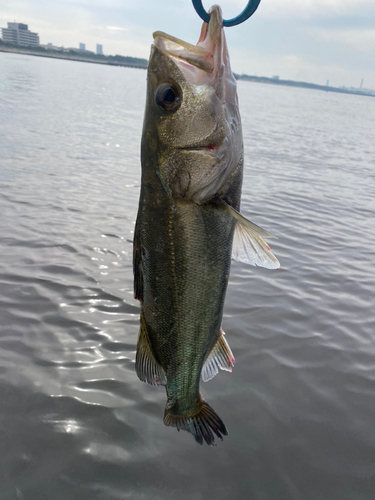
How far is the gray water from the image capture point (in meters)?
3.50

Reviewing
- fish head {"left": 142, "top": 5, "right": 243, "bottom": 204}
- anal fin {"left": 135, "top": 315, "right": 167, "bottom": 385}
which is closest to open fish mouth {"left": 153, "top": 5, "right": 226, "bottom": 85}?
fish head {"left": 142, "top": 5, "right": 243, "bottom": 204}

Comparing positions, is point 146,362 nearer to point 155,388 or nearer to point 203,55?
point 203,55

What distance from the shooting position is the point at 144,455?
365cm

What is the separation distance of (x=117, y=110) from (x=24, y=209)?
25.3m

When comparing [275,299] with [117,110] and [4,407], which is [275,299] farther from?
[117,110]

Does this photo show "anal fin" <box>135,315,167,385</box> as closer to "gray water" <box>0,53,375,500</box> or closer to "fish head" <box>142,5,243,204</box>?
"fish head" <box>142,5,243,204</box>

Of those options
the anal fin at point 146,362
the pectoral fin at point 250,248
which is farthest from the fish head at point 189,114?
the anal fin at point 146,362

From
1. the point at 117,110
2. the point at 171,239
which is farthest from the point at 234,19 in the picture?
the point at 117,110

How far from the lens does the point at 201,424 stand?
2.67 meters

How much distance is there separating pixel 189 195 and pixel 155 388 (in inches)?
112

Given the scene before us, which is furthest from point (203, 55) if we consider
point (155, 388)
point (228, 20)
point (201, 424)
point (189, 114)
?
point (155, 388)

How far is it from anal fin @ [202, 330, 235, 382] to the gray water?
1.32 m

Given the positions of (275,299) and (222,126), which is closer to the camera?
(222,126)

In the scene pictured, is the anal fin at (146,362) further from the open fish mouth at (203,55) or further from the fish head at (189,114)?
the open fish mouth at (203,55)
